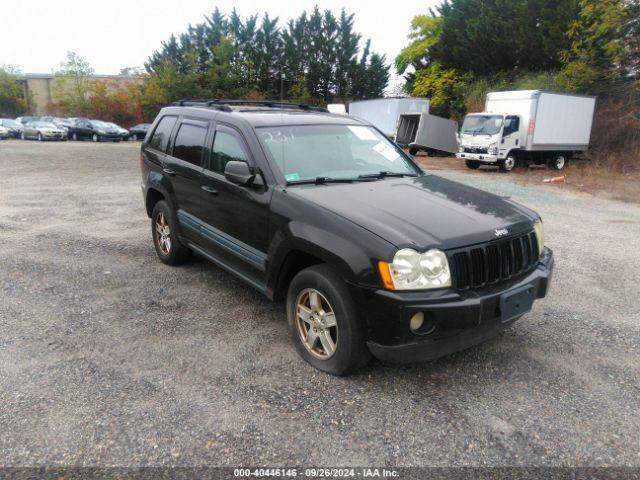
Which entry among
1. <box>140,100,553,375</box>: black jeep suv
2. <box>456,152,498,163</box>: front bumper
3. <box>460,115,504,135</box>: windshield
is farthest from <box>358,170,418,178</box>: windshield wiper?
<box>460,115,504,135</box>: windshield

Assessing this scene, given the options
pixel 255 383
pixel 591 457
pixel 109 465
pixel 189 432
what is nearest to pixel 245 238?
pixel 255 383

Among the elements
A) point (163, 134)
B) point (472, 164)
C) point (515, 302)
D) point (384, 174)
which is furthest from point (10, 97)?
point (515, 302)

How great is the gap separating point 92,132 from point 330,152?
32.2m

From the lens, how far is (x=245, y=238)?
395 cm

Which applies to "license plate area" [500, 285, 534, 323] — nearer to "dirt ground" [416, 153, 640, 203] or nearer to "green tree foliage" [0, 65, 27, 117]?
"dirt ground" [416, 153, 640, 203]

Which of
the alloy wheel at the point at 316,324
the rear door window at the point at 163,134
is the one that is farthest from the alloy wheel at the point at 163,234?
the alloy wheel at the point at 316,324

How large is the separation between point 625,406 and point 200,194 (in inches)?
147

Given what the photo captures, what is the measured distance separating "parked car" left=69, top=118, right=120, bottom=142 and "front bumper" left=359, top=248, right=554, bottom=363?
109 feet

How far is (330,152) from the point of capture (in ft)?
13.7

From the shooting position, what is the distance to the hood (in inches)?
118

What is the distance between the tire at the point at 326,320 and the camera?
119 inches

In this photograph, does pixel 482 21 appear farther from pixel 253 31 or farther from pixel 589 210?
pixel 253 31

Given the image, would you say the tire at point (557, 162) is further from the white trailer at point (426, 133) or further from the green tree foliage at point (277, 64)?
the green tree foliage at point (277, 64)

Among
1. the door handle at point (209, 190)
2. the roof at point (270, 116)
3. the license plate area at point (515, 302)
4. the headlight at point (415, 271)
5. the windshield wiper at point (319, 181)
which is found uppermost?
the roof at point (270, 116)
